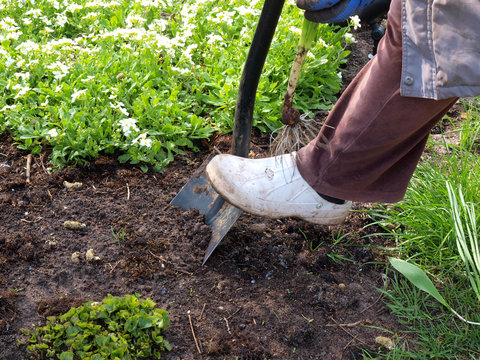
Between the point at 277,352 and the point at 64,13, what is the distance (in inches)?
114

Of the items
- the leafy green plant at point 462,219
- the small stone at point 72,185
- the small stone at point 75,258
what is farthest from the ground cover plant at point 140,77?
the leafy green plant at point 462,219

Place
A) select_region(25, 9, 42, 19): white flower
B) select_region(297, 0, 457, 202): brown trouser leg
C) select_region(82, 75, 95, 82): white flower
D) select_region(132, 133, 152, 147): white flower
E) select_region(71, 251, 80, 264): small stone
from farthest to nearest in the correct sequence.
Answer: select_region(25, 9, 42, 19): white flower, select_region(82, 75, 95, 82): white flower, select_region(132, 133, 152, 147): white flower, select_region(71, 251, 80, 264): small stone, select_region(297, 0, 457, 202): brown trouser leg

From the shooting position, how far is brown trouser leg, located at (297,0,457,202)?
1.76 m

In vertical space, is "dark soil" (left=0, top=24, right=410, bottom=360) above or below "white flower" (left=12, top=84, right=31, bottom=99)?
below

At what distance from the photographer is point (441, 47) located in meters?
1.58

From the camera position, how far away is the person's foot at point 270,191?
223 cm

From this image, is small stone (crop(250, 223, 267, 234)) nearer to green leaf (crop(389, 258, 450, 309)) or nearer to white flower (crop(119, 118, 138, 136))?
green leaf (crop(389, 258, 450, 309))

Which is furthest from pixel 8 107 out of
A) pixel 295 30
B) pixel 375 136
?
pixel 375 136

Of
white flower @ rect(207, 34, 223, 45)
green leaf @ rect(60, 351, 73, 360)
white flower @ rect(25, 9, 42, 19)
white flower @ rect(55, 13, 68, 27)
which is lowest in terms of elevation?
green leaf @ rect(60, 351, 73, 360)

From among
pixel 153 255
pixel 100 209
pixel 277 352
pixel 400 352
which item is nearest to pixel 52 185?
pixel 100 209

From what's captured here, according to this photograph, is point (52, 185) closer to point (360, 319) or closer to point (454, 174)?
point (360, 319)

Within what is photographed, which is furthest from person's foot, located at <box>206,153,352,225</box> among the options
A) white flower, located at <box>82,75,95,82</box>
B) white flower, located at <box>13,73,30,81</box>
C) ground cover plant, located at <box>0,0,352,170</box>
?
white flower, located at <box>13,73,30,81</box>

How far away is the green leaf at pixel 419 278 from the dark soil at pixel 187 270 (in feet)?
0.79

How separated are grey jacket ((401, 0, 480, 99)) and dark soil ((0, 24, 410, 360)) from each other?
0.95 m
